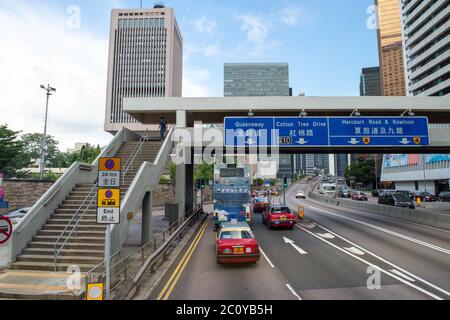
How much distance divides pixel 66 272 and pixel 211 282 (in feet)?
16.4

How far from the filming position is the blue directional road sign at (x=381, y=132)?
19047 millimetres

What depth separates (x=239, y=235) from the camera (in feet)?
38.0

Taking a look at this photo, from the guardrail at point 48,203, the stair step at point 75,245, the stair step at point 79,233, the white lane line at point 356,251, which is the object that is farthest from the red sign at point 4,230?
the white lane line at point 356,251

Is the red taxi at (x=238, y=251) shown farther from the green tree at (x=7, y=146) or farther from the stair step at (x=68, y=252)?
the green tree at (x=7, y=146)

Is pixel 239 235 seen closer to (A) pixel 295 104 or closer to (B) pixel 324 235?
(B) pixel 324 235

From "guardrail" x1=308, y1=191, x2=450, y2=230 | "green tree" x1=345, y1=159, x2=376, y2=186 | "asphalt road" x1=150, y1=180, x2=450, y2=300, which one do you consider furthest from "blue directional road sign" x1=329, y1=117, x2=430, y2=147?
"green tree" x1=345, y1=159, x2=376, y2=186

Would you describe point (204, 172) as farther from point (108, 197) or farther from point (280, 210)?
point (108, 197)

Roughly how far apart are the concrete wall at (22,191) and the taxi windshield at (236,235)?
26473 millimetres

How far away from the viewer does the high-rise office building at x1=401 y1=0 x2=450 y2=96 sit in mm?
73750

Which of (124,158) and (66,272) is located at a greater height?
(124,158)

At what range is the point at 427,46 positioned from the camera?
81500mm

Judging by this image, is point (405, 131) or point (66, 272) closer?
point (66, 272)

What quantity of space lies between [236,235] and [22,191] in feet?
91.3
